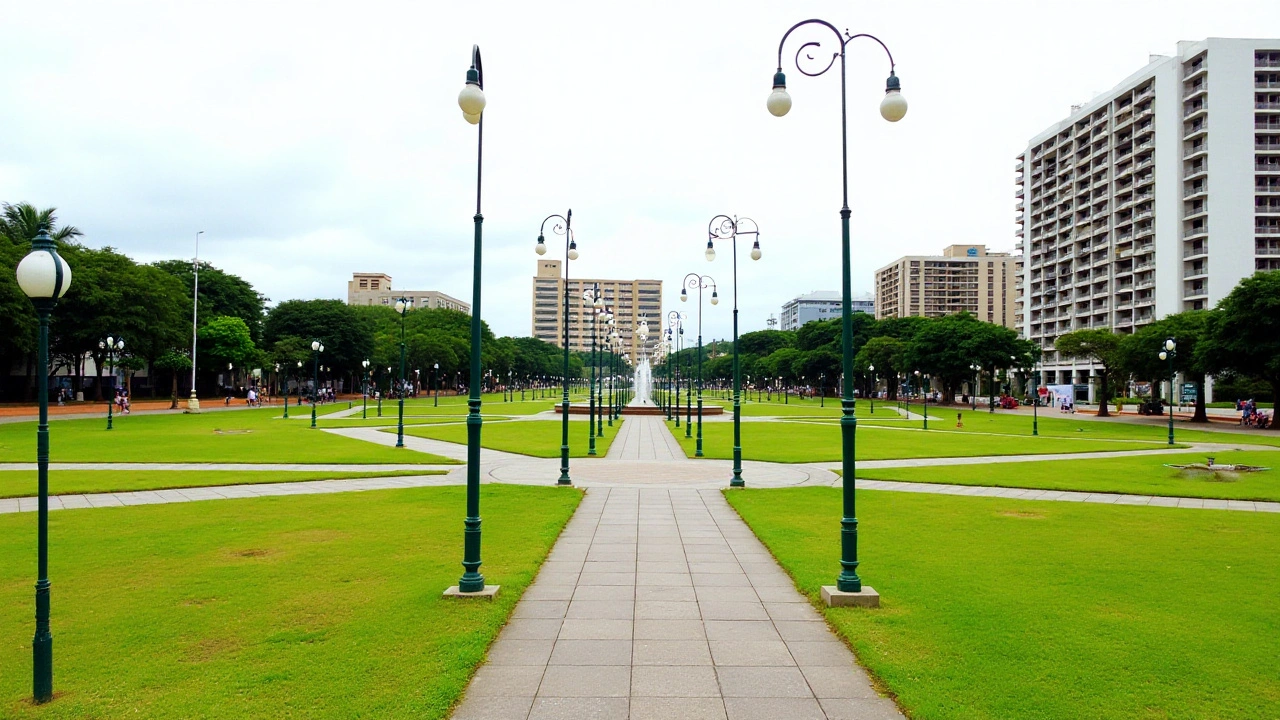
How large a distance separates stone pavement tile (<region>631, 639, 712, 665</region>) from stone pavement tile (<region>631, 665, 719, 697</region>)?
0.12 m

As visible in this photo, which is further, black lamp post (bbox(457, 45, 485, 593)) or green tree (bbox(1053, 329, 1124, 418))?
green tree (bbox(1053, 329, 1124, 418))

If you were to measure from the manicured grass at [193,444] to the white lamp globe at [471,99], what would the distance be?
17710 millimetres

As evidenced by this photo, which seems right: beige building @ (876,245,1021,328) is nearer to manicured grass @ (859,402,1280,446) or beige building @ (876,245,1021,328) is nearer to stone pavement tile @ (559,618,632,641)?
manicured grass @ (859,402,1280,446)

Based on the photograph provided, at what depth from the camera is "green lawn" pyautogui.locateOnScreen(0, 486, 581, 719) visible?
614cm

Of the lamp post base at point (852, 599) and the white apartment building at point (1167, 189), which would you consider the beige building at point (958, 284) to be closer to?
the white apartment building at point (1167, 189)

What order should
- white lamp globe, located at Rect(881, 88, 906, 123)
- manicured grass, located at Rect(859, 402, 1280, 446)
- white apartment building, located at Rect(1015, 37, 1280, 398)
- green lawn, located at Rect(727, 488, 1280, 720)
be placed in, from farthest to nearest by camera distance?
white apartment building, located at Rect(1015, 37, 1280, 398)
manicured grass, located at Rect(859, 402, 1280, 446)
white lamp globe, located at Rect(881, 88, 906, 123)
green lawn, located at Rect(727, 488, 1280, 720)

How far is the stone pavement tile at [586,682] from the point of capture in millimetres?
6285

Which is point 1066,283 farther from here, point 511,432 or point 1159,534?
point 1159,534

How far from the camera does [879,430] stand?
4366cm

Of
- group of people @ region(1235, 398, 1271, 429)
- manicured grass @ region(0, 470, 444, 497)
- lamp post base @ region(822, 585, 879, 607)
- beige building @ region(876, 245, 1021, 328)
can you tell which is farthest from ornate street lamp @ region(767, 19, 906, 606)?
beige building @ region(876, 245, 1021, 328)

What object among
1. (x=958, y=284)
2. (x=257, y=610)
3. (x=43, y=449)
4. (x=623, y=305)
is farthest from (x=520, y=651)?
(x=958, y=284)

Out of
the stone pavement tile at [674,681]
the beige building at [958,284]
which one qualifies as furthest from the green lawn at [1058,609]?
the beige building at [958,284]

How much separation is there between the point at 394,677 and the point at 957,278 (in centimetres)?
19698

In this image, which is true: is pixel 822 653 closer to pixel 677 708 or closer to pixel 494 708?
pixel 677 708
